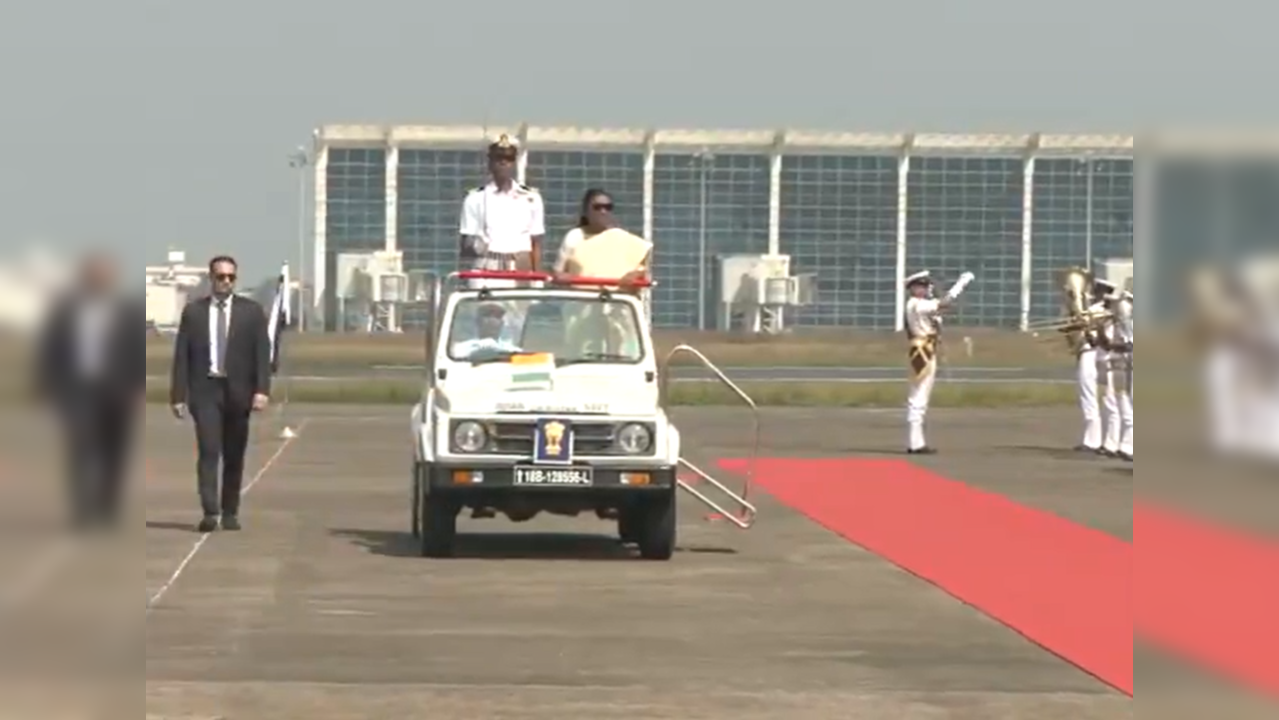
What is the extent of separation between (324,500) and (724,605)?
9.23 metres

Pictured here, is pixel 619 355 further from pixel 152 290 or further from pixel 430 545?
pixel 152 290

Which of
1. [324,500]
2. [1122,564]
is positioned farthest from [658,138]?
[1122,564]

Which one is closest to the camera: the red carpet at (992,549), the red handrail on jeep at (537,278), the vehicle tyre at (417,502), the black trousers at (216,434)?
the red carpet at (992,549)

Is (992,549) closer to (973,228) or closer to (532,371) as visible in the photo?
(532,371)

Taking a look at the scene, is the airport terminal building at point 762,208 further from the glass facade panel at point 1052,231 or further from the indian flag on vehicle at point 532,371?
the indian flag on vehicle at point 532,371

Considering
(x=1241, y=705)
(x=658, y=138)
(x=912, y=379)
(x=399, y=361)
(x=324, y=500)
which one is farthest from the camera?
(x=658, y=138)

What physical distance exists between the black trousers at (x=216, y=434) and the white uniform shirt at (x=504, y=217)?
2.18 m

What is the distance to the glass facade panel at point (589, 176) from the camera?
92.9m

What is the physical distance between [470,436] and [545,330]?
1057mm

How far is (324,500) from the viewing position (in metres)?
22.9

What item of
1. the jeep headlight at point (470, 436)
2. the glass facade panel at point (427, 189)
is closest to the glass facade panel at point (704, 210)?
the glass facade panel at point (427, 189)

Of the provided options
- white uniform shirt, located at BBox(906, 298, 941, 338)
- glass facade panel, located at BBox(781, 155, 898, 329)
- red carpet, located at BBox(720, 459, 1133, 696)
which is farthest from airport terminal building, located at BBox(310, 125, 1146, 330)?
red carpet, located at BBox(720, 459, 1133, 696)

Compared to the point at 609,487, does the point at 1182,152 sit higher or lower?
higher

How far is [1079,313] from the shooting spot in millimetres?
29828
